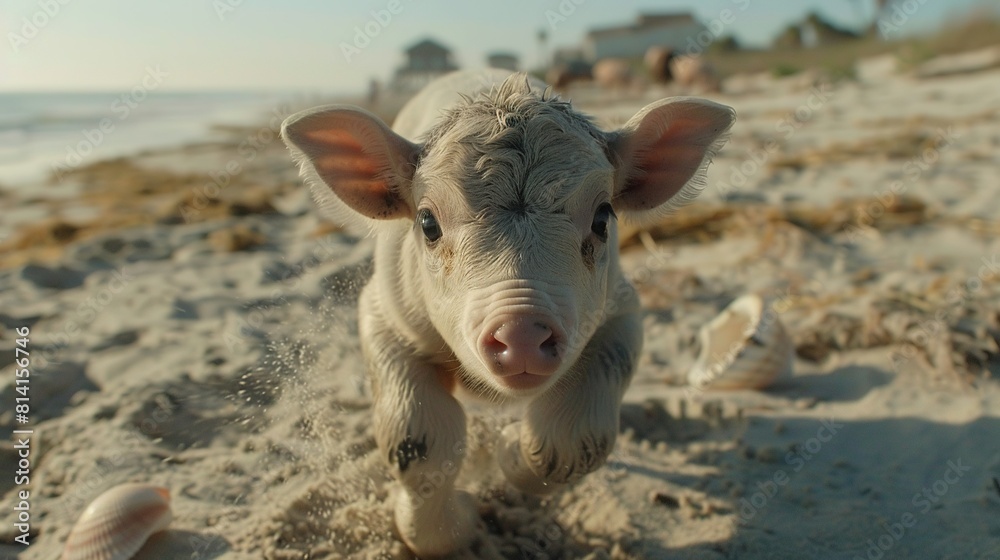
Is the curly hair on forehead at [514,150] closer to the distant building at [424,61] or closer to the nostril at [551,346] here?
the nostril at [551,346]

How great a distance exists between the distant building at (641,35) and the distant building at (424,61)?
88.4ft

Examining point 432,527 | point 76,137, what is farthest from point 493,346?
point 76,137

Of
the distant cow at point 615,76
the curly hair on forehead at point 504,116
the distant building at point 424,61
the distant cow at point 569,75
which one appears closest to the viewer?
the curly hair on forehead at point 504,116

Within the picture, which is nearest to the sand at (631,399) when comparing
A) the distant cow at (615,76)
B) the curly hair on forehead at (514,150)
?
the curly hair on forehead at (514,150)

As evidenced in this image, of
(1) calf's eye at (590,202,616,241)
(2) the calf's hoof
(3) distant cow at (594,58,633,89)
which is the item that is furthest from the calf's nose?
(3) distant cow at (594,58,633,89)

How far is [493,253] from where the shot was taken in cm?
242

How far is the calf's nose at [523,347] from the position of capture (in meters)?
2.15

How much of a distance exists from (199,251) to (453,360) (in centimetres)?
508

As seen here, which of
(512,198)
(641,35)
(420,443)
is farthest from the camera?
(641,35)

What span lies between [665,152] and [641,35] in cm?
5389

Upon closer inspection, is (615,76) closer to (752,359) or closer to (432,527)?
(752,359)

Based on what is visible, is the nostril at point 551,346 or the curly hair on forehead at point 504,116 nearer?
the nostril at point 551,346

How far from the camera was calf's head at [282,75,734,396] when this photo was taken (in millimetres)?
2297

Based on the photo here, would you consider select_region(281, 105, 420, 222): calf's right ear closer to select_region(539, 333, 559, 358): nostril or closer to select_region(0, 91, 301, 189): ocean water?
select_region(539, 333, 559, 358): nostril
